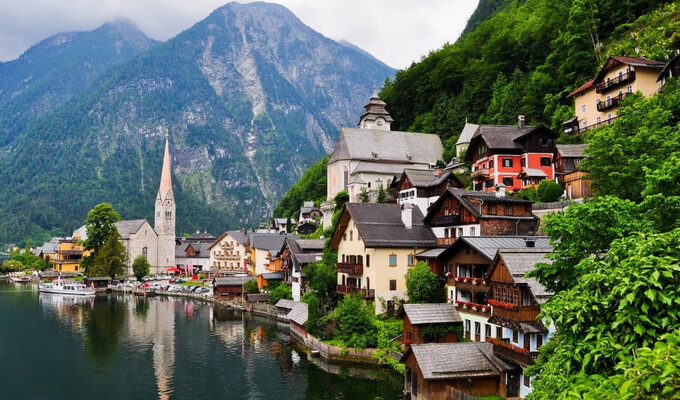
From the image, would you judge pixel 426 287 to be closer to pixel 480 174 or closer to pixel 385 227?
pixel 385 227

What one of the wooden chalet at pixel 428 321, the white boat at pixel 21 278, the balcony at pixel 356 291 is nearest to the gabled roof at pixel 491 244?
the wooden chalet at pixel 428 321

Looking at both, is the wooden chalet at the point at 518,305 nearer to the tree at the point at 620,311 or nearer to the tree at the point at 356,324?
the tree at the point at 356,324

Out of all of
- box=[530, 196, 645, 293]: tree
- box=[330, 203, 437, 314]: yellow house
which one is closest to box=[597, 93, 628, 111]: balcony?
box=[330, 203, 437, 314]: yellow house

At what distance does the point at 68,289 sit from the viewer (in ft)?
351

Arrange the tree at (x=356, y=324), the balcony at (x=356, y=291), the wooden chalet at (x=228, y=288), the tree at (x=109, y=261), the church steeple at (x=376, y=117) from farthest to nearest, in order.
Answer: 1. the tree at (x=109, y=261)
2. the church steeple at (x=376, y=117)
3. the wooden chalet at (x=228, y=288)
4. the balcony at (x=356, y=291)
5. the tree at (x=356, y=324)

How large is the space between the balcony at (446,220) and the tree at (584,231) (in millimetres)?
24213

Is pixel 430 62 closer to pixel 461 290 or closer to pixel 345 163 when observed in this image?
pixel 345 163

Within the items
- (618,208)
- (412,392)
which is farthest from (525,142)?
(618,208)

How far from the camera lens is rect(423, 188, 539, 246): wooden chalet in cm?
4516

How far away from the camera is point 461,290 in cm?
3969

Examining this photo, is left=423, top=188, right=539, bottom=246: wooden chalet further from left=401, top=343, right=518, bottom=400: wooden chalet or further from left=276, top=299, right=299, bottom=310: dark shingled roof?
left=276, top=299, right=299, bottom=310: dark shingled roof

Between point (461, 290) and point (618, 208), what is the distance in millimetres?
19158

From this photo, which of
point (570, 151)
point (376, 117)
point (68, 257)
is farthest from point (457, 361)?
point (68, 257)

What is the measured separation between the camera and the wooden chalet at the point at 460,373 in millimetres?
30656
